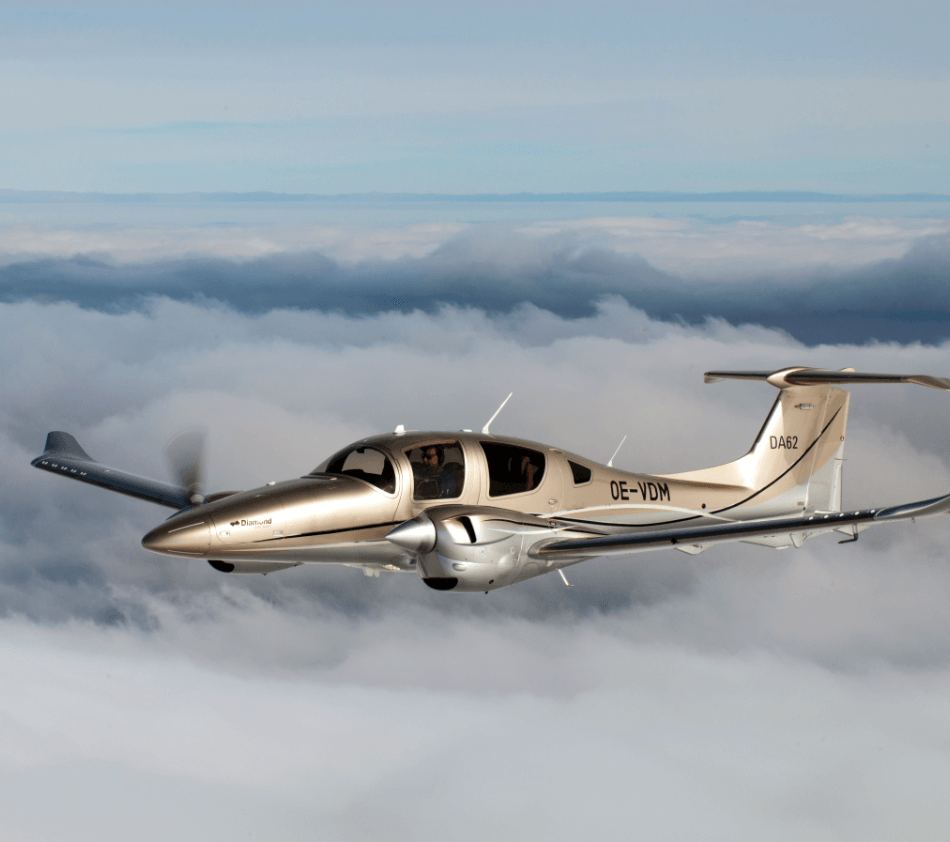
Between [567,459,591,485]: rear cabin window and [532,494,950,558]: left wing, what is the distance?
1200 millimetres

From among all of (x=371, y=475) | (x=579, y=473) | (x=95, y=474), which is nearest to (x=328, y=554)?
(x=371, y=475)

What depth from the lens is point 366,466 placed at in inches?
620

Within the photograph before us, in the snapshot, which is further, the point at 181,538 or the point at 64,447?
the point at 64,447

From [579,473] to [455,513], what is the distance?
9.41 feet

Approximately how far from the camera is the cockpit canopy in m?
15.5

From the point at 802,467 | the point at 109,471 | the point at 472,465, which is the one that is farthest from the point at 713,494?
the point at 109,471

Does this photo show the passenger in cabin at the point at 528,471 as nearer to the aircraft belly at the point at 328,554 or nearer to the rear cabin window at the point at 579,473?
the rear cabin window at the point at 579,473

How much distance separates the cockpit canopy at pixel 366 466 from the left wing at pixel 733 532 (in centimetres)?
255

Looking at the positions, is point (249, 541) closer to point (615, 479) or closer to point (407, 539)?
point (407, 539)

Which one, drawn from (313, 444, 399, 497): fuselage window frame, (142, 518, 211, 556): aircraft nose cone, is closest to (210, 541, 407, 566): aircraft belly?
(142, 518, 211, 556): aircraft nose cone

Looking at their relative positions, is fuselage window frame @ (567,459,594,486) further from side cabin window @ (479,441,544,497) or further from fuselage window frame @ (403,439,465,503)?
fuselage window frame @ (403,439,465,503)

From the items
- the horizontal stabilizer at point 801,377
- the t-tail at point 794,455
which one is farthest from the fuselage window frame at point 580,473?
the horizontal stabilizer at point 801,377

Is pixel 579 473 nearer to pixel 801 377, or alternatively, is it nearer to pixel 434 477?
pixel 434 477

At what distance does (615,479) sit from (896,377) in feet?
16.1
